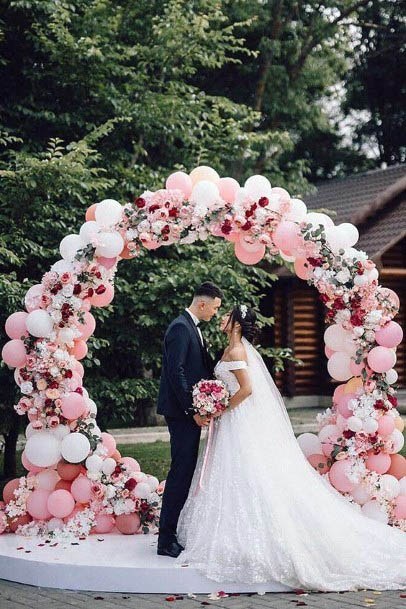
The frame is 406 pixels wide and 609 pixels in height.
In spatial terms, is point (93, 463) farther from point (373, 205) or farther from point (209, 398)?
point (373, 205)

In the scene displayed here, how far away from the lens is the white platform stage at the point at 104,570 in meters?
6.40

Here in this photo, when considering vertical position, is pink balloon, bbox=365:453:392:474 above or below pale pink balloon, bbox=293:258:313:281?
below

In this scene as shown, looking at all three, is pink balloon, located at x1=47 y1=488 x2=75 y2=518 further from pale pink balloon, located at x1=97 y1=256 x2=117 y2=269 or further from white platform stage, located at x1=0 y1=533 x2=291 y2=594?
pale pink balloon, located at x1=97 y1=256 x2=117 y2=269

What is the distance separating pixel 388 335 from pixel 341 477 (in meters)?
1.25

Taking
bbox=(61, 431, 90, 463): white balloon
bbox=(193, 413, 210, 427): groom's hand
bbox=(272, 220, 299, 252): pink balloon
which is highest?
bbox=(272, 220, 299, 252): pink balloon

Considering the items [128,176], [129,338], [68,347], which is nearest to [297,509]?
[68,347]

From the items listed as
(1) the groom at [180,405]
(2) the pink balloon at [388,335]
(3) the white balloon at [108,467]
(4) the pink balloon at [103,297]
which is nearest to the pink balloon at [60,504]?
(3) the white balloon at [108,467]

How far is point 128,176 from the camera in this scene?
12.2 metres

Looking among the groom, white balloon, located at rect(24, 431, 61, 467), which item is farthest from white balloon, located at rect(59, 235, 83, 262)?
white balloon, located at rect(24, 431, 61, 467)

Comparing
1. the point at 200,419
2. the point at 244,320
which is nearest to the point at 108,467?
the point at 200,419

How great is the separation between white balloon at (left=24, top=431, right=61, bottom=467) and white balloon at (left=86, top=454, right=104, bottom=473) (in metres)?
0.26

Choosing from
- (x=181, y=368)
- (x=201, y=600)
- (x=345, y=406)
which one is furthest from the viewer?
(x=345, y=406)

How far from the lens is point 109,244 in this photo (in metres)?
7.91

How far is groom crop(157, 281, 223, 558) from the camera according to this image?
6.90m
